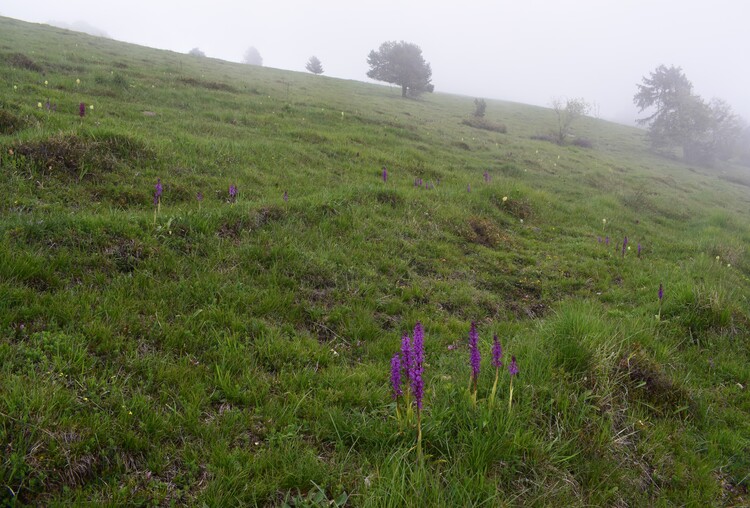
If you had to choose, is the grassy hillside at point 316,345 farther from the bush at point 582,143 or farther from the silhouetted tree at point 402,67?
the silhouetted tree at point 402,67

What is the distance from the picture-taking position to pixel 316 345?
448 cm

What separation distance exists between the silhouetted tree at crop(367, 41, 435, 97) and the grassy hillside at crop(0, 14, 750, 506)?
51.8 meters

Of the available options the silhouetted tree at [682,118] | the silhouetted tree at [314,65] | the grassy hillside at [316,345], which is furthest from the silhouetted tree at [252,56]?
the grassy hillside at [316,345]

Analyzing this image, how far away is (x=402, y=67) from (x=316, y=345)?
59511 millimetres

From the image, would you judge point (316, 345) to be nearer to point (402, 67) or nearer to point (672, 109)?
point (402, 67)

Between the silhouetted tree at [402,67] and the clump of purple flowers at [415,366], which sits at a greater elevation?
the silhouetted tree at [402,67]

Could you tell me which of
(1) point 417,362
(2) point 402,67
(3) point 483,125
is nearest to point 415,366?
(1) point 417,362

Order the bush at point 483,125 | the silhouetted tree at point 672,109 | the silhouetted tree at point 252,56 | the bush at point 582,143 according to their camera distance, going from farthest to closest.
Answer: the silhouetted tree at point 252,56
the silhouetted tree at point 672,109
the bush at point 582,143
the bush at point 483,125

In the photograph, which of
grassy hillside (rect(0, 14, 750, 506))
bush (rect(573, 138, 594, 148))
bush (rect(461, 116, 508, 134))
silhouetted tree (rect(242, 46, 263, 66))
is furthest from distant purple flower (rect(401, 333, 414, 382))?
silhouetted tree (rect(242, 46, 263, 66))

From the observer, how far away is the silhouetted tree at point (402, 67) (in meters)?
57.2

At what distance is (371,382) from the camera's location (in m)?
3.94

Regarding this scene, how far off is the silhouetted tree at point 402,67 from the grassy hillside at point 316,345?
170 feet

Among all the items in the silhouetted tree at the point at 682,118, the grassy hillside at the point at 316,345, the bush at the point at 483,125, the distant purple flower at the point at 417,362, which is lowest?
the grassy hillside at the point at 316,345

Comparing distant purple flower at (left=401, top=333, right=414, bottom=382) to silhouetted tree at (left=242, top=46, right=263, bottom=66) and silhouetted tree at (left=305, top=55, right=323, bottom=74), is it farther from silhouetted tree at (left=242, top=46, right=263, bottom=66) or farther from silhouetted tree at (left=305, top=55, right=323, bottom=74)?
silhouetted tree at (left=242, top=46, right=263, bottom=66)
